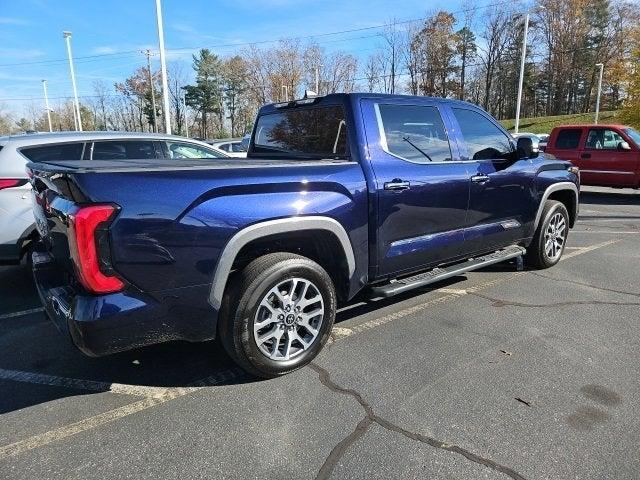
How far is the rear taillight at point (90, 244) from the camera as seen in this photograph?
244cm

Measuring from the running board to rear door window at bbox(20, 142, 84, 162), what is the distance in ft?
12.7

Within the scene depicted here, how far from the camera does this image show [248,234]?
2896mm

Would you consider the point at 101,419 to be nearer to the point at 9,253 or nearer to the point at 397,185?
the point at 397,185

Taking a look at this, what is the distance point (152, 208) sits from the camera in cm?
256

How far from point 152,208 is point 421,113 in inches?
103

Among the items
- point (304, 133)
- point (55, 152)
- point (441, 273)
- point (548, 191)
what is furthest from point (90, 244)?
point (548, 191)

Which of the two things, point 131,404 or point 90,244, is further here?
point 131,404

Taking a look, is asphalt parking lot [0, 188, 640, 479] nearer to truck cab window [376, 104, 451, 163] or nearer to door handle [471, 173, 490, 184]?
door handle [471, 173, 490, 184]

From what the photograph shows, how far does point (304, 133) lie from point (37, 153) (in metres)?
3.03

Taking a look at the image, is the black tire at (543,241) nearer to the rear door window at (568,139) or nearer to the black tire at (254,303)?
the black tire at (254,303)

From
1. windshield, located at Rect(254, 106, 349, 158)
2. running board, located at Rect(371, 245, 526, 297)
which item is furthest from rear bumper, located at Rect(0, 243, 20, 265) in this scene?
running board, located at Rect(371, 245, 526, 297)

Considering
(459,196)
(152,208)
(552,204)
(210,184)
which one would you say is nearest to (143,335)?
(152,208)

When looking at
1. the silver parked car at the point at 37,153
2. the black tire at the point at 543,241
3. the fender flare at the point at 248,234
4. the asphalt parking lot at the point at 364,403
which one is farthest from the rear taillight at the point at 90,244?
the black tire at the point at 543,241

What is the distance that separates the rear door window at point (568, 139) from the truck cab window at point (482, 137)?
32.0ft
